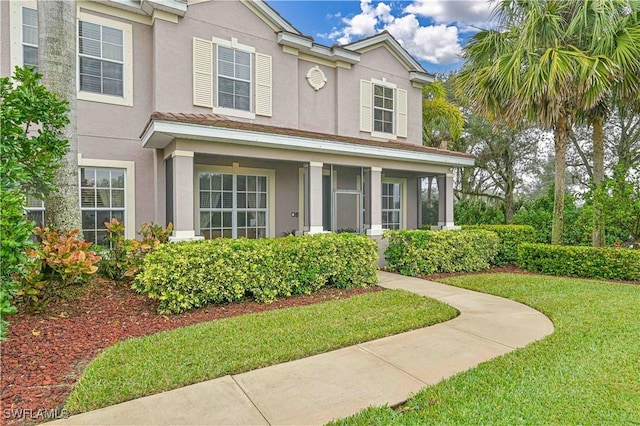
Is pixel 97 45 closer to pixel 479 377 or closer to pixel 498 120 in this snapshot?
pixel 479 377

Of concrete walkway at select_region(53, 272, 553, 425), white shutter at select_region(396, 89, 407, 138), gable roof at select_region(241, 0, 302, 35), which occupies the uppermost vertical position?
gable roof at select_region(241, 0, 302, 35)

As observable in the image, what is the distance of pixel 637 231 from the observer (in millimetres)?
9438

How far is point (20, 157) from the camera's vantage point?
4762mm

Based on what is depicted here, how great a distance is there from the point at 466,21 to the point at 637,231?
810cm

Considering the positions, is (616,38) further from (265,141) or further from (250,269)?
(250,269)

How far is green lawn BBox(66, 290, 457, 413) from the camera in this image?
3334 mm

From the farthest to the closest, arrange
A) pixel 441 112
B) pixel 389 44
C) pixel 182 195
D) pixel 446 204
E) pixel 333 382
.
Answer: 1. pixel 441 112
2. pixel 389 44
3. pixel 446 204
4. pixel 182 195
5. pixel 333 382

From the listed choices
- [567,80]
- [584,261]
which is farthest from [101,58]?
[584,261]

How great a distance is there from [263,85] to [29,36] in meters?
5.55

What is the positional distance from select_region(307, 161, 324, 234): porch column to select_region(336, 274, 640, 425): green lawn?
18.6ft

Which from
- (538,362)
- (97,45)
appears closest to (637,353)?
(538,362)

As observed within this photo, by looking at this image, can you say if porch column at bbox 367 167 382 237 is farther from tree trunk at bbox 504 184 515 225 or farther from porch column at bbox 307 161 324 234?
tree trunk at bbox 504 184 515 225

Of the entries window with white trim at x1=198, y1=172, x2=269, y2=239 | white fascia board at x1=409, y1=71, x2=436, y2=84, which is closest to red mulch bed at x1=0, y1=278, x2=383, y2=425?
window with white trim at x1=198, y1=172, x2=269, y2=239

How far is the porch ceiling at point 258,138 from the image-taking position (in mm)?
7309
